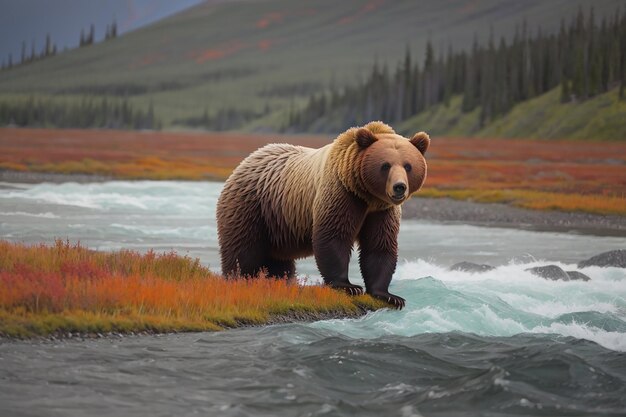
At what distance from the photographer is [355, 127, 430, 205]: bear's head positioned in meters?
11.8

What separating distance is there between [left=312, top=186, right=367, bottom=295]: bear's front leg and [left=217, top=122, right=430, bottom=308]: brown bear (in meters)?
0.01

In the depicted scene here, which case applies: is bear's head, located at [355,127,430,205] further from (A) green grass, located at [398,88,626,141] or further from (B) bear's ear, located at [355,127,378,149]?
(A) green grass, located at [398,88,626,141]

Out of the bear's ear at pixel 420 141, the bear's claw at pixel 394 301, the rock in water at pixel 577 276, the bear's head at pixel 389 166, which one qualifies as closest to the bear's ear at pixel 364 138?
the bear's head at pixel 389 166

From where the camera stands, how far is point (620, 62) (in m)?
94.3

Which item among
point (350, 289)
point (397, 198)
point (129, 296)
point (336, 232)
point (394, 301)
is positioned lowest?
point (394, 301)

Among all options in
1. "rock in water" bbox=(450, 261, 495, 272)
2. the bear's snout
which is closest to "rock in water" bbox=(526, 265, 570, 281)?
"rock in water" bbox=(450, 261, 495, 272)

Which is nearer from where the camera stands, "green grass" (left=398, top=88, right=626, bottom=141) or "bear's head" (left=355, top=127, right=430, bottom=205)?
"bear's head" (left=355, top=127, right=430, bottom=205)

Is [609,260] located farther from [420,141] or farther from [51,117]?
[51,117]

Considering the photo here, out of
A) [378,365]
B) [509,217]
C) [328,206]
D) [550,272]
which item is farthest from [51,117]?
[378,365]

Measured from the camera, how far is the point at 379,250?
1271 cm

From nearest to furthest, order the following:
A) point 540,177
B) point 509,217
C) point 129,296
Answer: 1. point 129,296
2. point 509,217
3. point 540,177

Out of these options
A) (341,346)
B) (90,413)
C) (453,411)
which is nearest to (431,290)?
(341,346)

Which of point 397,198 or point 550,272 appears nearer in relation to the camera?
point 397,198

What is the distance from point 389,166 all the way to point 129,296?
3.35 meters
